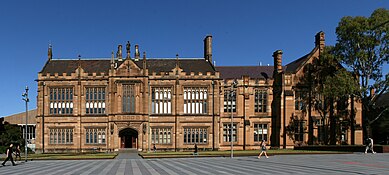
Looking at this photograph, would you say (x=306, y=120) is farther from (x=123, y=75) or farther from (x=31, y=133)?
(x=31, y=133)

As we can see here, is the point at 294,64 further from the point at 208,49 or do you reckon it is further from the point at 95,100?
the point at 95,100

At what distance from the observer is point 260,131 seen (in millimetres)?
66625

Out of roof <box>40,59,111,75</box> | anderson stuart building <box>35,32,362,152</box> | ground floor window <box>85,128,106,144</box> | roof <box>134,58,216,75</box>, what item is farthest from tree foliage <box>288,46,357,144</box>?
roof <box>40,59,111,75</box>

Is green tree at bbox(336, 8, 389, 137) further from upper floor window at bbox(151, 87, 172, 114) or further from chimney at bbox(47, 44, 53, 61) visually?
chimney at bbox(47, 44, 53, 61)

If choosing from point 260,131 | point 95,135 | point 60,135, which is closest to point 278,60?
point 260,131

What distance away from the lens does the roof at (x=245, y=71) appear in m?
70.2

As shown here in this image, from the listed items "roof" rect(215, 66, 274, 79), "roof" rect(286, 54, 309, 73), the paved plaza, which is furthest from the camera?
"roof" rect(215, 66, 274, 79)

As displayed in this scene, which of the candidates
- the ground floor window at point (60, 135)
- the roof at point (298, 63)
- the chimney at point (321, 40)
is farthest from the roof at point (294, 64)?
the ground floor window at point (60, 135)

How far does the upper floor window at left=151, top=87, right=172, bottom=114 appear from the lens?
209 feet

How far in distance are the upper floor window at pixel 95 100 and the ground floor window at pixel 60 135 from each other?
4.17 meters

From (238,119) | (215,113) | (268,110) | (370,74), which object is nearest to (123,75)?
(215,113)

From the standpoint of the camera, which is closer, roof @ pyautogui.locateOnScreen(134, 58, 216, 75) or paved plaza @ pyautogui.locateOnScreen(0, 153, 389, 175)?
paved plaza @ pyautogui.locateOnScreen(0, 153, 389, 175)

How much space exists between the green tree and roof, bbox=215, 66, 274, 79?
46.5 feet

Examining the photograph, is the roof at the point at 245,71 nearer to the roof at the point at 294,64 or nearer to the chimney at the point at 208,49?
the roof at the point at 294,64
